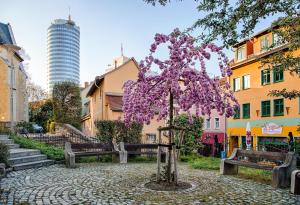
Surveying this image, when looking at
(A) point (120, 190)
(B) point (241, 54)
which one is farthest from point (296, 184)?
(B) point (241, 54)

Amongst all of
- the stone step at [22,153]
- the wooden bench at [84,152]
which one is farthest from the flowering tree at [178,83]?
the stone step at [22,153]

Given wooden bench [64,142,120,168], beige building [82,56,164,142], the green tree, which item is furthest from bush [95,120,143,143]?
beige building [82,56,164,142]

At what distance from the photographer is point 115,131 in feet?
59.1

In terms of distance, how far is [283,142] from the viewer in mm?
26906

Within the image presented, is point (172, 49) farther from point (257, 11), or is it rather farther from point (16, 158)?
point (16, 158)

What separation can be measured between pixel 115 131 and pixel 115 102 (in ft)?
35.2

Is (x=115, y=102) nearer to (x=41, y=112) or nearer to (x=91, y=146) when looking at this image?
(x=91, y=146)

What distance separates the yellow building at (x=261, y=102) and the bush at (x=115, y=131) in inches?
469

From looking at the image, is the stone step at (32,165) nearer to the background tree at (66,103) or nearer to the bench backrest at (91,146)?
the bench backrest at (91,146)

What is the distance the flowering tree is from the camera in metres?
8.66

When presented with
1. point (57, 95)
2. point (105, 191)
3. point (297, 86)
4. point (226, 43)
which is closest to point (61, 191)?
point (105, 191)

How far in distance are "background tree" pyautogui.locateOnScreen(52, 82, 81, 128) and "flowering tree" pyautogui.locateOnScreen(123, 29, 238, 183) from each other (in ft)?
96.1

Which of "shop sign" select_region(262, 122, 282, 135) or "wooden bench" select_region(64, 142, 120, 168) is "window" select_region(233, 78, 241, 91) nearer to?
"shop sign" select_region(262, 122, 282, 135)

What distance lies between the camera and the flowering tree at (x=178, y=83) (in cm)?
866
